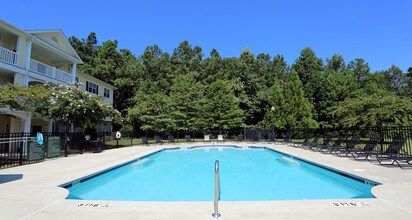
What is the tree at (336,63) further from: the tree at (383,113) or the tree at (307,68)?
the tree at (383,113)

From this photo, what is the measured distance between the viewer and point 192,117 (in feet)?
103

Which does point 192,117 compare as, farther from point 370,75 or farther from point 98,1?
point 370,75

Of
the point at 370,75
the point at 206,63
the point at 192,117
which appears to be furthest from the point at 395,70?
the point at 192,117

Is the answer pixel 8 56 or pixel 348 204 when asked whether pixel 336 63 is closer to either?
pixel 8 56

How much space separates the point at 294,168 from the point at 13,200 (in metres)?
11.0

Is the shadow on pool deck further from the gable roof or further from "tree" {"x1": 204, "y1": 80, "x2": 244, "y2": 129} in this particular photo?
"tree" {"x1": 204, "y1": 80, "x2": 244, "y2": 129}

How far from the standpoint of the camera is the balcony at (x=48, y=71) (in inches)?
748

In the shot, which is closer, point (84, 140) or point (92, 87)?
point (84, 140)

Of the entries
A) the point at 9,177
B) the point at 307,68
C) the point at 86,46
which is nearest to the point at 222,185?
the point at 9,177

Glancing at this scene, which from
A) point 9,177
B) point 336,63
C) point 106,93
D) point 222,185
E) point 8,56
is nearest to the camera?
point 9,177

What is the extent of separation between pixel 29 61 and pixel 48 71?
2.59m

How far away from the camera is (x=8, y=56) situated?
16.4 m

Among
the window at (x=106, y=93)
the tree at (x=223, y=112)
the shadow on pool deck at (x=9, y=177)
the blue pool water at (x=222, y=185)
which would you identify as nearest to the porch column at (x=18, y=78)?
the blue pool water at (x=222, y=185)

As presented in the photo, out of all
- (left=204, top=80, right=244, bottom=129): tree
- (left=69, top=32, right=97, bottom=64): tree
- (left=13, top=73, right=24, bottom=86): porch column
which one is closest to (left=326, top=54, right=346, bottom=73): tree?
(left=204, top=80, right=244, bottom=129): tree
